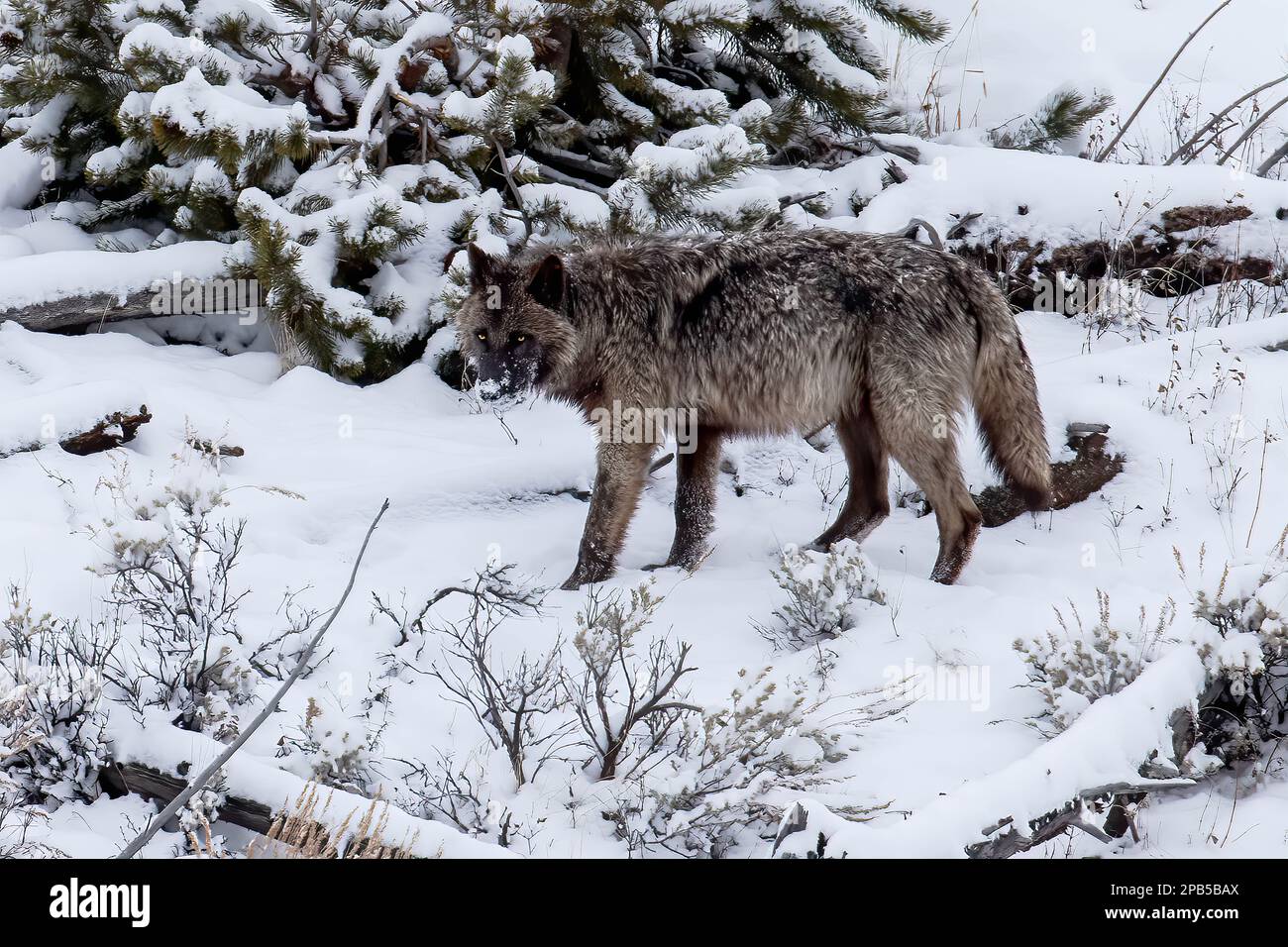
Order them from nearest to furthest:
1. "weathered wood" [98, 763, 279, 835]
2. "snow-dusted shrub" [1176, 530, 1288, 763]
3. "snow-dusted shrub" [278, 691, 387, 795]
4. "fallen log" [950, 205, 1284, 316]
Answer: "weathered wood" [98, 763, 279, 835], "snow-dusted shrub" [278, 691, 387, 795], "snow-dusted shrub" [1176, 530, 1288, 763], "fallen log" [950, 205, 1284, 316]

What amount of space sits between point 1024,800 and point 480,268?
4.32 metres

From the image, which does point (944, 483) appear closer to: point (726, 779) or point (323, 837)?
point (726, 779)

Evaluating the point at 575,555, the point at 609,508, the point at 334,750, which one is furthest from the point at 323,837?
the point at 575,555

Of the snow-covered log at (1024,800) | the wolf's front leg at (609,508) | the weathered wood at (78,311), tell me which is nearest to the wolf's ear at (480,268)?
the wolf's front leg at (609,508)

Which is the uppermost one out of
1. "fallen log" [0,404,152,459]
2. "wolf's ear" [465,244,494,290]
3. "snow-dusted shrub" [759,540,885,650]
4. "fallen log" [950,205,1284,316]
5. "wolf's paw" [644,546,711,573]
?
"wolf's ear" [465,244,494,290]

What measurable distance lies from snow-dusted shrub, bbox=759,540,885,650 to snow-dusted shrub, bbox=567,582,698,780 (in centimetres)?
83

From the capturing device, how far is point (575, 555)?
6992 mm

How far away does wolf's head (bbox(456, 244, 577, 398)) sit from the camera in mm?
Result: 6641

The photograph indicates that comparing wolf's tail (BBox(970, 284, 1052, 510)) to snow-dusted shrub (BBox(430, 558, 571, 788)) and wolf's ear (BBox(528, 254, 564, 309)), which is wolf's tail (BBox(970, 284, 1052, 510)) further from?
snow-dusted shrub (BBox(430, 558, 571, 788))

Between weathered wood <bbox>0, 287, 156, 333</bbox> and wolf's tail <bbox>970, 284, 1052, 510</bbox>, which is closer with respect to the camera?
wolf's tail <bbox>970, 284, 1052, 510</bbox>

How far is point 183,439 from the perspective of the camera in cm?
737

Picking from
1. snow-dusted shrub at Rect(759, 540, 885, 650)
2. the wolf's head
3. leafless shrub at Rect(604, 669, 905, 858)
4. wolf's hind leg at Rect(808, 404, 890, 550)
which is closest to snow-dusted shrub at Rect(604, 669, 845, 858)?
leafless shrub at Rect(604, 669, 905, 858)

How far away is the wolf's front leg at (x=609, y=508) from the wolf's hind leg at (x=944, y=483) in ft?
4.83

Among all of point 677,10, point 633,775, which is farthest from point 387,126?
point 633,775
